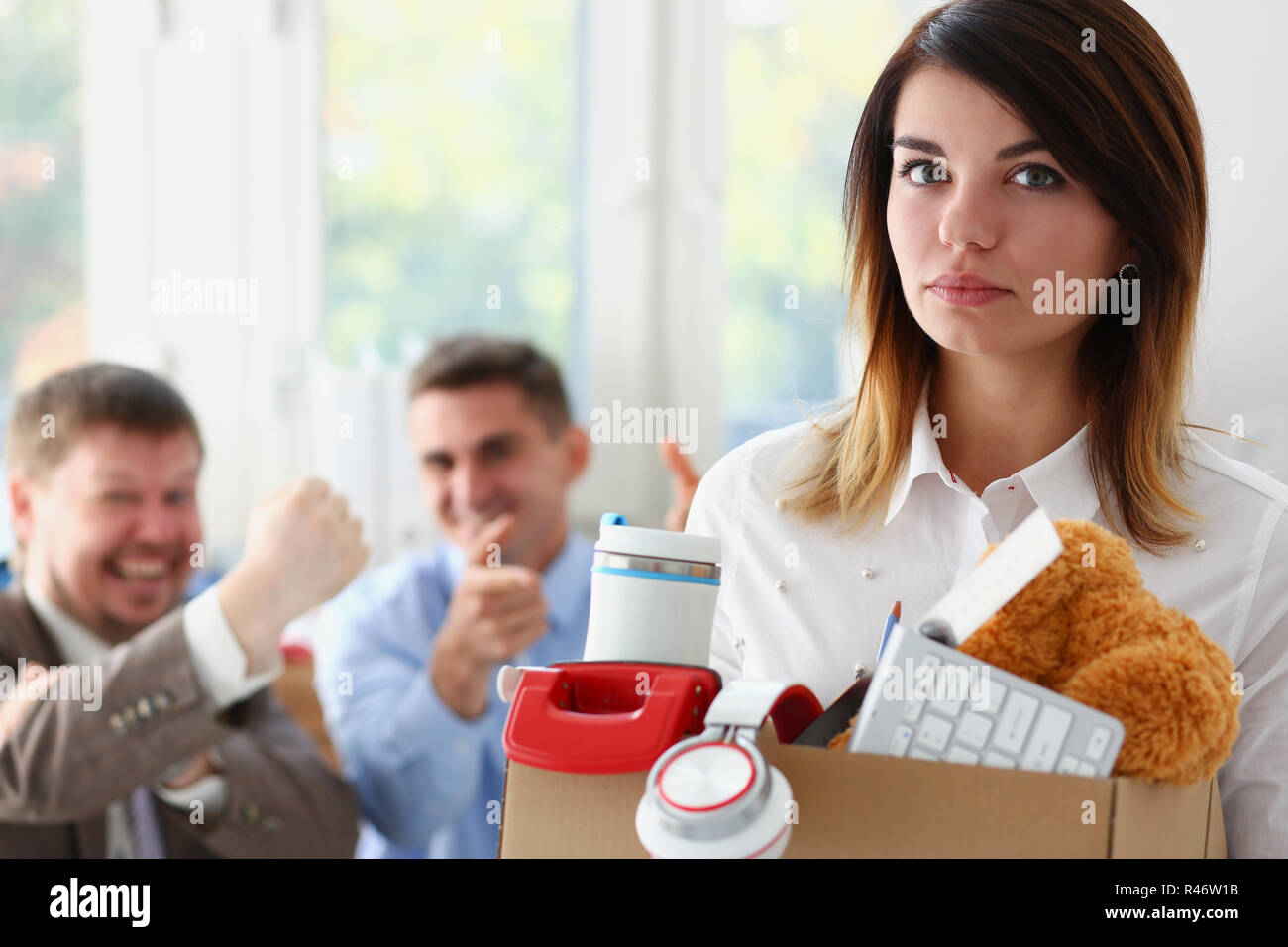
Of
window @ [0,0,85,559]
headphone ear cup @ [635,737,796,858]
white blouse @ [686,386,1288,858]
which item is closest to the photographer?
headphone ear cup @ [635,737,796,858]

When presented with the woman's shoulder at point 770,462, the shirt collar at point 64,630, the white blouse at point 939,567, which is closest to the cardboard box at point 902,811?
the white blouse at point 939,567

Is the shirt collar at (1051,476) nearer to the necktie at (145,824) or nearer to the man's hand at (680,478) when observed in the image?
the man's hand at (680,478)

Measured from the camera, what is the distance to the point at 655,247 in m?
2.12

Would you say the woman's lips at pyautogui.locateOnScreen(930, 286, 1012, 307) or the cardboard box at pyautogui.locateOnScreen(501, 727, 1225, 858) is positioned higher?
the woman's lips at pyautogui.locateOnScreen(930, 286, 1012, 307)

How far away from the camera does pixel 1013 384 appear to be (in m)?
0.97

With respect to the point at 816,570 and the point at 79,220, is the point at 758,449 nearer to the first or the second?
the point at 816,570

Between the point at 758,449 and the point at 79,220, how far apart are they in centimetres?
144

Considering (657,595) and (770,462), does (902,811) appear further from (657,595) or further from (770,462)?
(770,462)

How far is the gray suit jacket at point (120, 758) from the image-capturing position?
1.34 m

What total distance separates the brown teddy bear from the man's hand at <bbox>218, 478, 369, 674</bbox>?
3.16ft

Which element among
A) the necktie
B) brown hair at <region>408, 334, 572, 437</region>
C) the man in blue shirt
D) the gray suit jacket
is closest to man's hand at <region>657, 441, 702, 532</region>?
the man in blue shirt

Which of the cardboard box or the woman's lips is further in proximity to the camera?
the woman's lips

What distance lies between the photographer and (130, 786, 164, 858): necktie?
1.42 m

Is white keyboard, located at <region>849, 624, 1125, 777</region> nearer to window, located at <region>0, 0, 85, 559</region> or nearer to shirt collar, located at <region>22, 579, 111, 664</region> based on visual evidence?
shirt collar, located at <region>22, 579, 111, 664</region>
